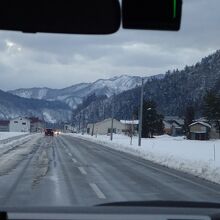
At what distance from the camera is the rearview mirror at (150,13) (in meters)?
3.13

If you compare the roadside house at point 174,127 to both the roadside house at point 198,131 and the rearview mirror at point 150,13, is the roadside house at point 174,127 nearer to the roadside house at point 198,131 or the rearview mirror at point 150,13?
the roadside house at point 198,131

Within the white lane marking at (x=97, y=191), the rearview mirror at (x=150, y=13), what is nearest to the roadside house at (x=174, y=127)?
the white lane marking at (x=97, y=191)

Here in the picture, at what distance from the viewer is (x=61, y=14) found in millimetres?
3084

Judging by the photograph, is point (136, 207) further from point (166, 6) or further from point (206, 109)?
point (206, 109)

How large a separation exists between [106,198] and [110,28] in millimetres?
12157

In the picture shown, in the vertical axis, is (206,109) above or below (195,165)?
above

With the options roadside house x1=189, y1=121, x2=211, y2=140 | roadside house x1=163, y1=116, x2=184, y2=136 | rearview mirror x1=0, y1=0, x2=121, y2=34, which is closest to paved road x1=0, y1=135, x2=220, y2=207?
rearview mirror x1=0, y1=0, x2=121, y2=34

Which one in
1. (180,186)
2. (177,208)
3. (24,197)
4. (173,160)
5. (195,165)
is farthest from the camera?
(173,160)

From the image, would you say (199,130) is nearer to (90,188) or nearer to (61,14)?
(90,188)

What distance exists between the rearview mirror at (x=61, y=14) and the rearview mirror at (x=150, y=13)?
0.19 ft

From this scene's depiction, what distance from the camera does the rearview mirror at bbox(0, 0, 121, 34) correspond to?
305 centimetres

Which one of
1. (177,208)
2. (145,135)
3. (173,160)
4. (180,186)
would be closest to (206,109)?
(145,135)

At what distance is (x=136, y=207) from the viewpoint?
418 cm

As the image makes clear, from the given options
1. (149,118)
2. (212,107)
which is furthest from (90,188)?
(149,118)
